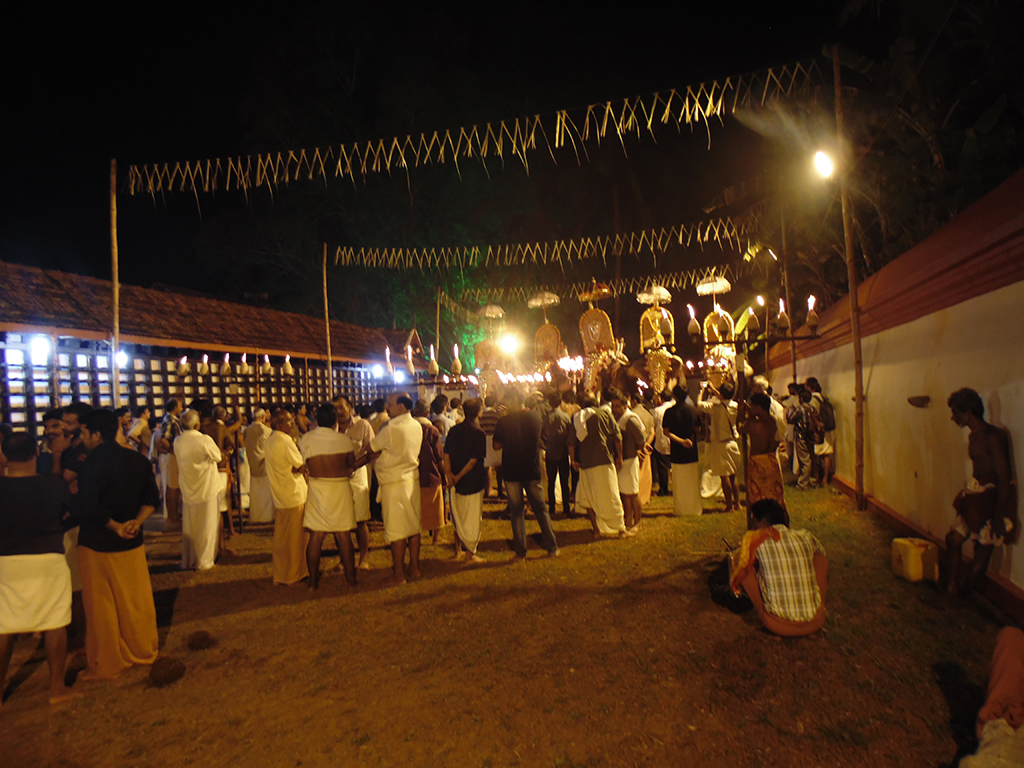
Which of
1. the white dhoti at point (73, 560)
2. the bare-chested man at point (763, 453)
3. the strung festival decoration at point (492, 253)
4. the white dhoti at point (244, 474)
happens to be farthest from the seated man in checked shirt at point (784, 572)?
the strung festival decoration at point (492, 253)

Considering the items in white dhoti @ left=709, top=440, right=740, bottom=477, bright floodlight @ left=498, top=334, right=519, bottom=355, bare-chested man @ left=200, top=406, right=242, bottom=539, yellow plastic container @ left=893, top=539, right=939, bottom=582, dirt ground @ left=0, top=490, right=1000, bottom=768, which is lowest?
dirt ground @ left=0, top=490, right=1000, bottom=768

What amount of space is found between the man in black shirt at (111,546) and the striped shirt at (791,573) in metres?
4.39

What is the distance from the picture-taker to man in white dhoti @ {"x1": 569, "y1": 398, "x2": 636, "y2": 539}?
25.5 ft

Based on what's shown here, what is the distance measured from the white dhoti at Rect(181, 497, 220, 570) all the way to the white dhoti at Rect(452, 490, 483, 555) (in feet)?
8.91

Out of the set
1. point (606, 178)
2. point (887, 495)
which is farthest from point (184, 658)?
point (606, 178)

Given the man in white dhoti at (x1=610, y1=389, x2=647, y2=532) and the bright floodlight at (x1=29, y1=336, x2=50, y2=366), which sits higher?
the bright floodlight at (x1=29, y1=336, x2=50, y2=366)

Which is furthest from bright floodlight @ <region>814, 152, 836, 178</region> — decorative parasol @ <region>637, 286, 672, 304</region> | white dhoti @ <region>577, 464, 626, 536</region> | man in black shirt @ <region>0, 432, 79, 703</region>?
man in black shirt @ <region>0, 432, 79, 703</region>

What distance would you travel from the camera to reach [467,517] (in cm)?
702

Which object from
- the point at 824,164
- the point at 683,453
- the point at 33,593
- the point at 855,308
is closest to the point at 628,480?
the point at 683,453

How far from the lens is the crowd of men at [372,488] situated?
418cm

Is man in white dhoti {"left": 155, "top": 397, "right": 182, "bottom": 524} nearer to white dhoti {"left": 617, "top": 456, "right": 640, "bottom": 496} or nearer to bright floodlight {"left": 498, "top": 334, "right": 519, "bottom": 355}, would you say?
white dhoti {"left": 617, "top": 456, "right": 640, "bottom": 496}

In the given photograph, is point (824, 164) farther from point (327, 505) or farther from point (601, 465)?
point (327, 505)

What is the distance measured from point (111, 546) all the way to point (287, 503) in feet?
7.02

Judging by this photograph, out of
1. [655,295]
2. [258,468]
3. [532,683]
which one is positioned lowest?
[532,683]
